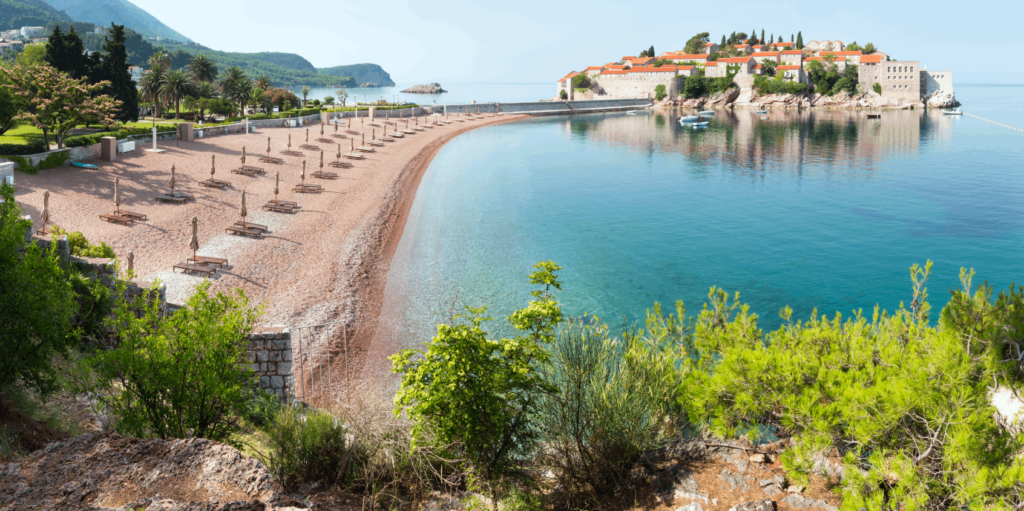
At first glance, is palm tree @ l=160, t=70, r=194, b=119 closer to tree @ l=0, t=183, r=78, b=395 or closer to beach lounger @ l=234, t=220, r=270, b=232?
beach lounger @ l=234, t=220, r=270, b=232

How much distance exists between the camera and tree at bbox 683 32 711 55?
521 feet

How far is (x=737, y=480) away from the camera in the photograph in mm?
9008

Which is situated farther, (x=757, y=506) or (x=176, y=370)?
(x=176, y=370)

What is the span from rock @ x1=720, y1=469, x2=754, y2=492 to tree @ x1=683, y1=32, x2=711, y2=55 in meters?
164

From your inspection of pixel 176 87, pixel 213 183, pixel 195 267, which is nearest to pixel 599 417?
pixel 195 267

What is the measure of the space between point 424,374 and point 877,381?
5794 millimetres

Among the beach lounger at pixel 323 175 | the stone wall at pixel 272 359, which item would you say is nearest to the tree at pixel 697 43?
the beach lounger at pixel 323 175

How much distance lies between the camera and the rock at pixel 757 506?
26.1ft

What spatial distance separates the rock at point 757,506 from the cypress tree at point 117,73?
175 ft

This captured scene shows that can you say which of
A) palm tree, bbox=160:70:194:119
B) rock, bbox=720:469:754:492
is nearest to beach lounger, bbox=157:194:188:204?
rock, bbox=720:469:754:492

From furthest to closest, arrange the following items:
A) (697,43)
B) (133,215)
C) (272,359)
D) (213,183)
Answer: (697,43)
(213,183)
(133,215)
(272,359)

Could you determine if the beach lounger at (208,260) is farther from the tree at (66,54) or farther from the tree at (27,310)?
the tree at (66,54)

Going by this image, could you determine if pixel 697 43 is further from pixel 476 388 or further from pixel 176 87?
pixel 476 388

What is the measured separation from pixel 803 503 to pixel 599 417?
2.93 metres
